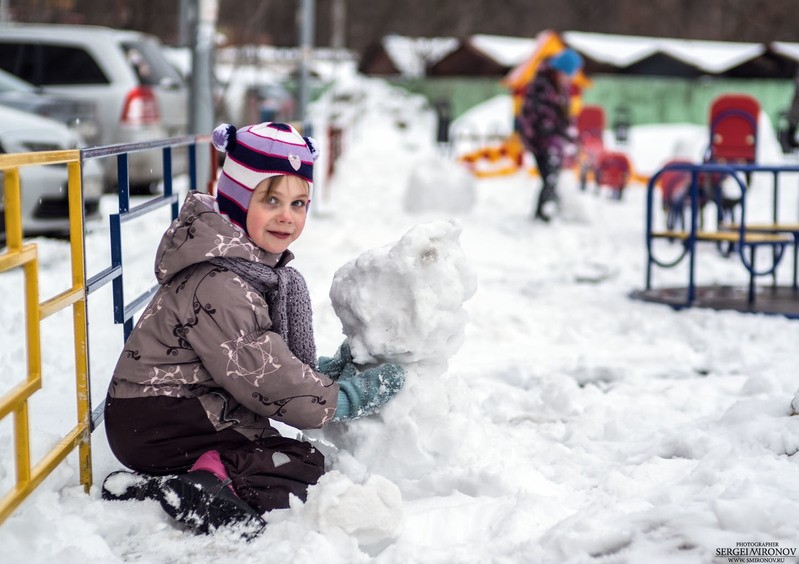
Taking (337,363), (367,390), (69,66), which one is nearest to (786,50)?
(69,66)

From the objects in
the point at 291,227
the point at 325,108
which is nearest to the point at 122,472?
the point at 291,227

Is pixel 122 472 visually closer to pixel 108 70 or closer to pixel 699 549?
pixel 699 549

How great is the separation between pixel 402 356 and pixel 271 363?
499mm

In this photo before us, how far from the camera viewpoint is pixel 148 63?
10.4 m

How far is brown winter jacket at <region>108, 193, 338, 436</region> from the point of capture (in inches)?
110

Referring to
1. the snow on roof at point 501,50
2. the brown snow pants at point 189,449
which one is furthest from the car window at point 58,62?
the snow on roof at point 501,50

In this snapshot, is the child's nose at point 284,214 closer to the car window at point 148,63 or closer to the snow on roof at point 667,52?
the car window at point 148,63

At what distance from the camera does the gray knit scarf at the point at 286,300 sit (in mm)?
2871

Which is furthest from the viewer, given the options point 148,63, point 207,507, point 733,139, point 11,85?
point 148,63

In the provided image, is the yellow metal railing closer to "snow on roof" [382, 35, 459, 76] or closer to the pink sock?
the pink sock

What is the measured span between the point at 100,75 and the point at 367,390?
780 centimetres

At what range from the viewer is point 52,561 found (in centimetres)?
247

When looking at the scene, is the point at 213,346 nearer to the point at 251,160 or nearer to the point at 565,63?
the point at 251,160

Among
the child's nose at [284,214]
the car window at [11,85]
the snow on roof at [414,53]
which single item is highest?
the snow on roof at [414,53]
